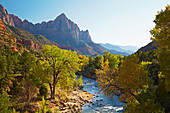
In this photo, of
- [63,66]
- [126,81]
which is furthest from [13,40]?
[126,81]

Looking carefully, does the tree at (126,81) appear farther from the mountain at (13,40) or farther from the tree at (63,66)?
the mountain at (13,40)

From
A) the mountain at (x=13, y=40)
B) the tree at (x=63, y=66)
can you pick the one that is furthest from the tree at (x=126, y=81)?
the mountain at (x=13, y=40)

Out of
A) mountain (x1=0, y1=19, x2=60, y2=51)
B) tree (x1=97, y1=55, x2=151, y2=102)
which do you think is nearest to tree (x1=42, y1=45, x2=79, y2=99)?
tree (x1=97, y1=55, x2=151, y2=102)

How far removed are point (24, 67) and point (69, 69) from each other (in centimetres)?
1148

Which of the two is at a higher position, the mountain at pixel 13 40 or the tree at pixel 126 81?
the mountain at pixel 13 40

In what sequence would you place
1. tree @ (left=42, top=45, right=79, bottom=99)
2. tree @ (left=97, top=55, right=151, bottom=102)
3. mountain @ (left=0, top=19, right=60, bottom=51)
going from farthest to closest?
mountain @ (left=0, top=19, right=60, bottom=51)
tree @ (left=42, top=45, right=79, bottom=99)
tree @ (left=97, top=55, right=151, bottom=102)

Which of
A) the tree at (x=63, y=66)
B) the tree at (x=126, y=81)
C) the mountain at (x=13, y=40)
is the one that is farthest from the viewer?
the mountain at (x=13, y=40)

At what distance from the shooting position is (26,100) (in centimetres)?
2014

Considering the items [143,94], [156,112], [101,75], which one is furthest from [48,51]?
[156,112]

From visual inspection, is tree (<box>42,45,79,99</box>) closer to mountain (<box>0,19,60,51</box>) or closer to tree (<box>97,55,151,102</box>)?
tree (<box>97,55,151,102</box>)

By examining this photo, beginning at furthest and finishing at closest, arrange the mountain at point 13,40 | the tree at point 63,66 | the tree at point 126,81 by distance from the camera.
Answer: the mountain at point 13,40 < the tree at point 63,66 < the tree at point 126,81

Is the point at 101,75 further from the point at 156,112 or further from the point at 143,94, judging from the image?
the point at 156,112

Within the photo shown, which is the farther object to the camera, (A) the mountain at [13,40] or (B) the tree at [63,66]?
(A) the mountain at [13,40]

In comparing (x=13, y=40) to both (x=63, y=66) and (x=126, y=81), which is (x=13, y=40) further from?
(x=126, y=81)
